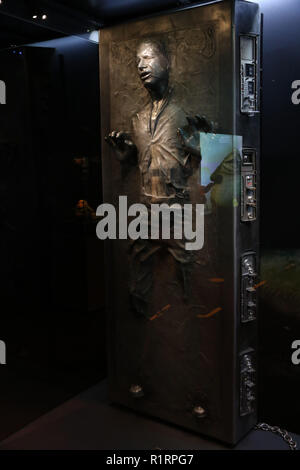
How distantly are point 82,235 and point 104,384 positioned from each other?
1408mm

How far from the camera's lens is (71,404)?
4258mm

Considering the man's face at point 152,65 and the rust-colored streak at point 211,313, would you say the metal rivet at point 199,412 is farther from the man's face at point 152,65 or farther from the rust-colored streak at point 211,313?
the man's face at point 152,65

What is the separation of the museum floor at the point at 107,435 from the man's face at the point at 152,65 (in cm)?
255

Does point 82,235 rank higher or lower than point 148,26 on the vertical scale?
lower

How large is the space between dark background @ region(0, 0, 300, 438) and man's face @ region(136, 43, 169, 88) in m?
0.48

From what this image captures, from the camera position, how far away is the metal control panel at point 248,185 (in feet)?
11.0

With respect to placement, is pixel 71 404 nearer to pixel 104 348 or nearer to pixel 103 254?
pixel 104 348

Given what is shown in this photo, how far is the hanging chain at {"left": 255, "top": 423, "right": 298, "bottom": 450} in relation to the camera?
3.56 metres

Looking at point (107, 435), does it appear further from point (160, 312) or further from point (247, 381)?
point (247, 381)

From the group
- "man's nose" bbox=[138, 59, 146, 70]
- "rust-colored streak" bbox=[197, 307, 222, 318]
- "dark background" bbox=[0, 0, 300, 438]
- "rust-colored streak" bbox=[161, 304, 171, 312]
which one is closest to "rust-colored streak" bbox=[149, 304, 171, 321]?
"rust-colored streak" bbox=[161, 304, 171, 312]

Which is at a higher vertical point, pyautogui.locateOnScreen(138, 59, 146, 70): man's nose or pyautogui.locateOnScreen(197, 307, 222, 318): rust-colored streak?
pyautogui.locateOnScreen(138, 59, 146, 70): man's nose

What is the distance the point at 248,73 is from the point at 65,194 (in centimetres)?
171

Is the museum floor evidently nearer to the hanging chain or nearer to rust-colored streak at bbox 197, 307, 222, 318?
the hanging chain
